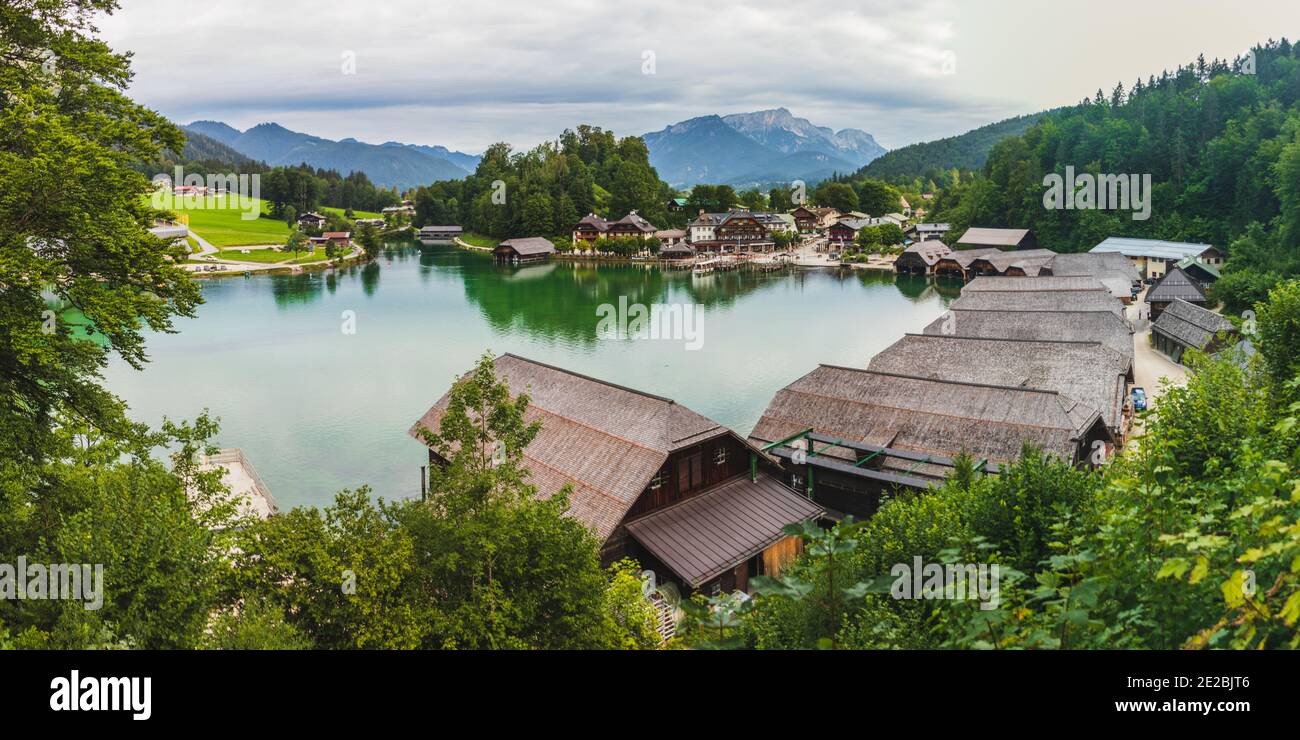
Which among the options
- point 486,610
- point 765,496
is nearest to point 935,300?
point 765,496

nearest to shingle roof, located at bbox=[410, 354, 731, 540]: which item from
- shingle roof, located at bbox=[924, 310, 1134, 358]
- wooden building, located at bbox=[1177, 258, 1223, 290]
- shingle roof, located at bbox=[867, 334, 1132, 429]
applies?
shingle roof, located at bbox=[867, 334, 1132, 429]

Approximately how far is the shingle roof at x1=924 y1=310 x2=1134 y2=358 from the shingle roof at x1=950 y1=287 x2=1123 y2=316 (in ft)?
7.89

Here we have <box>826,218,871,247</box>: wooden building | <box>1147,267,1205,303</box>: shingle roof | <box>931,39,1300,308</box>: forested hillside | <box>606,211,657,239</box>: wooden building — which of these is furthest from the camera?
<box>826,218,871,247</box>: wooden building

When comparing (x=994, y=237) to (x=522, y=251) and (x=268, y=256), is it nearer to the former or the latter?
(x=522, y=251)

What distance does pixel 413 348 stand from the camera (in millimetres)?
49969

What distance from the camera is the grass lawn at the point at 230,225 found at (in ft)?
366

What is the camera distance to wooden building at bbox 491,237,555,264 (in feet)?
351

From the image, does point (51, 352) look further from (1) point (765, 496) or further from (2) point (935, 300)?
(2) point (935, 300)

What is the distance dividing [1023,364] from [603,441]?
19.1 meters

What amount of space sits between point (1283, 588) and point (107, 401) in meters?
14.5

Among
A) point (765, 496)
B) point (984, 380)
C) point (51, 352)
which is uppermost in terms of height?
point (51, 352)

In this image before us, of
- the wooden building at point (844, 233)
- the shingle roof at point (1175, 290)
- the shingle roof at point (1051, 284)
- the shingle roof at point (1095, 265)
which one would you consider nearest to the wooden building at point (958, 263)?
the shingle roof at point (1095, 265)

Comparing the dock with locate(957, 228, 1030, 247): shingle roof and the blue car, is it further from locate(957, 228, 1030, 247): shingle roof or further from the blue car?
locate(957, 228, 1030, 247): shingle roof
